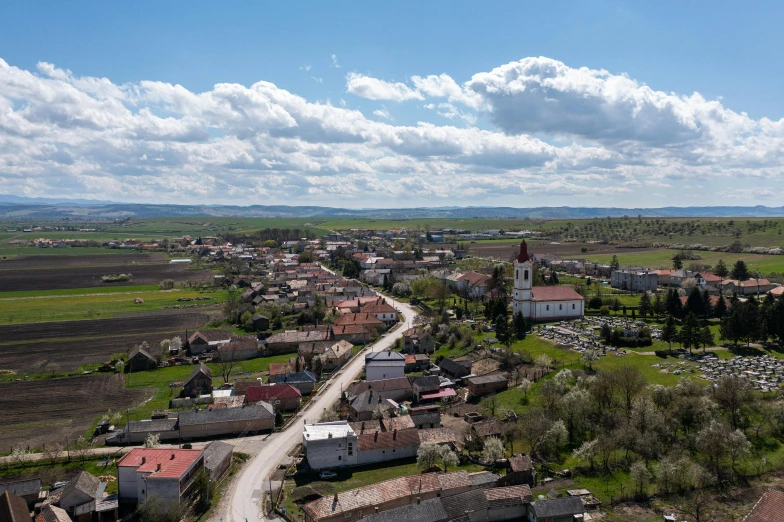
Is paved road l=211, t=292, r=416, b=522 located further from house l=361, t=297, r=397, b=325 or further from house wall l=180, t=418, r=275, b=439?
house l=361, t=297, r=397, b=325

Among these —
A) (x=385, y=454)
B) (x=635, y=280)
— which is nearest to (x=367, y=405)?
(x=385, y=454)

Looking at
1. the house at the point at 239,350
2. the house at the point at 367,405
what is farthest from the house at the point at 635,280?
the house at the point at 239,350

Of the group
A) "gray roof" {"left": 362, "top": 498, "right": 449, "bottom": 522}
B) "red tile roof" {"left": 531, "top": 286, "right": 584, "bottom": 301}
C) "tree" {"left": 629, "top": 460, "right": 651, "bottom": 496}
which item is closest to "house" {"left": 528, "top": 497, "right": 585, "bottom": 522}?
"tree" {"left": 629, "top": 460, "right": 651, "bottom": 496}

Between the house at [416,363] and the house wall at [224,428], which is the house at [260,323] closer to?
the house at [416,363]

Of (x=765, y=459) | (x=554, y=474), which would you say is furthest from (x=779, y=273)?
(x=554, y=474)

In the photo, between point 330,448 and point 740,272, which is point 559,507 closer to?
point 330,448

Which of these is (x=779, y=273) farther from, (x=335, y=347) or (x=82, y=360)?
(x=82, y=360)

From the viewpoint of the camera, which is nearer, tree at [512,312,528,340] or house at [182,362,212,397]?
house at [182,362,212,397]
